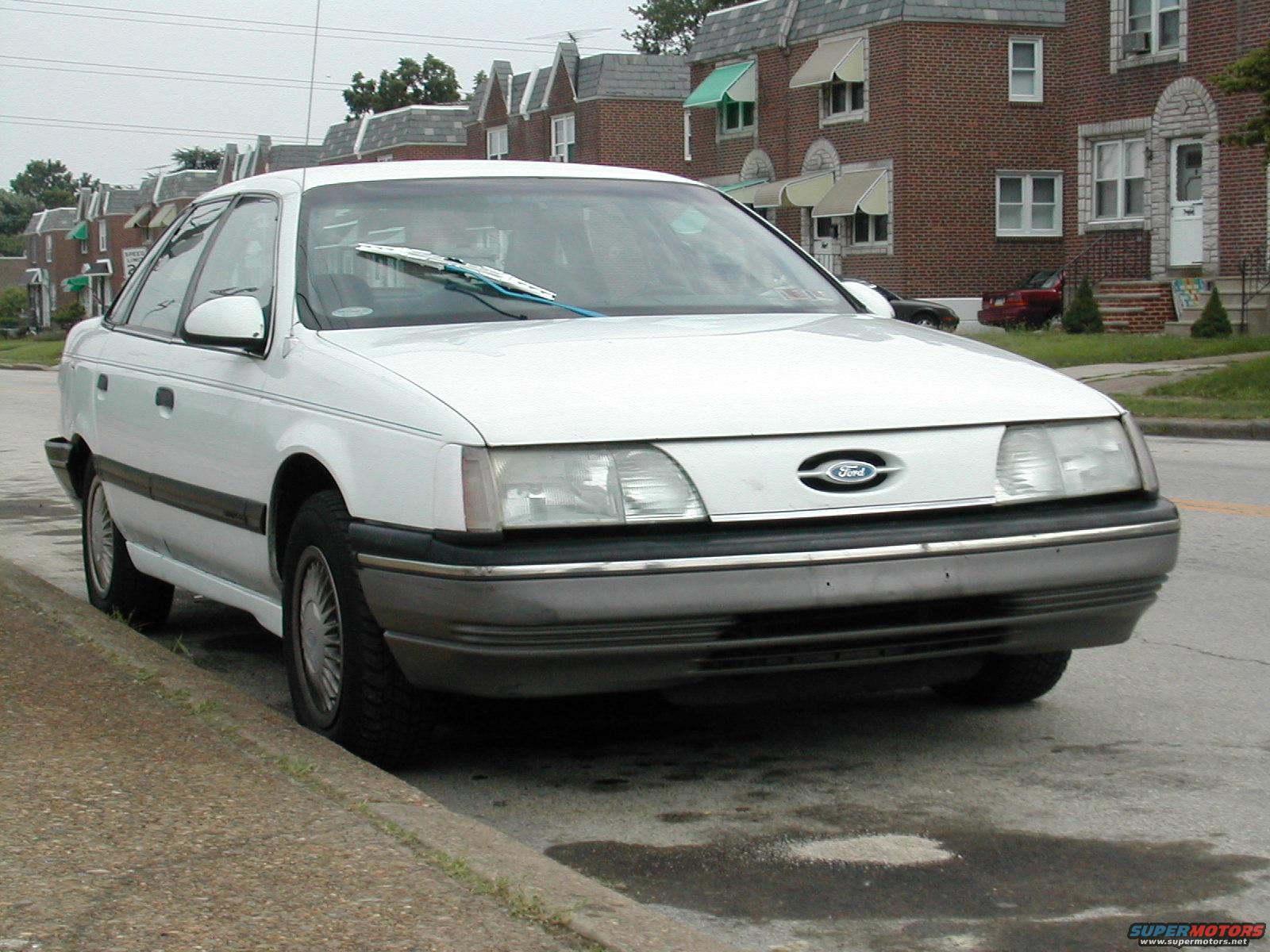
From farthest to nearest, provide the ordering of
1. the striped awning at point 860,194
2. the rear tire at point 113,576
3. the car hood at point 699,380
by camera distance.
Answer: the striped awning at point 860,194, the rear tire at point 113,576, the car hood at point 699,380

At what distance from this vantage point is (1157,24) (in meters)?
32.2

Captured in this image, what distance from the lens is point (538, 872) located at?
3.62m

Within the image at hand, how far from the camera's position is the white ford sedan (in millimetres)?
4172

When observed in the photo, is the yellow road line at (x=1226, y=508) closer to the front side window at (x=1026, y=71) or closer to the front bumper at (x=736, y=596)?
the front bumper at (x=736, y=596)

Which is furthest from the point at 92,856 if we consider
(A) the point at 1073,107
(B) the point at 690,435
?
(A) the point at 1073,107

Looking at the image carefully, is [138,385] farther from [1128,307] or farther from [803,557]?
[1128,307]

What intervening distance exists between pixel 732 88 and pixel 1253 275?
58.8ft

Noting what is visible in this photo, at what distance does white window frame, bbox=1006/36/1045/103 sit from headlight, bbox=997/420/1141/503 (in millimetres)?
37415

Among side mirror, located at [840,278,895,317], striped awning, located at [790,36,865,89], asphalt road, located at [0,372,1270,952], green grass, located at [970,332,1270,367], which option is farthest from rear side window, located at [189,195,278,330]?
A: striped awning, located at [790,36,865,89]

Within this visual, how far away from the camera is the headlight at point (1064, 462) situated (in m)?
4.50

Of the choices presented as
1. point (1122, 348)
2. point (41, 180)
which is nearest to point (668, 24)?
point (1122, 348)

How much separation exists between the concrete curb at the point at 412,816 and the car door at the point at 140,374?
23.1 inches

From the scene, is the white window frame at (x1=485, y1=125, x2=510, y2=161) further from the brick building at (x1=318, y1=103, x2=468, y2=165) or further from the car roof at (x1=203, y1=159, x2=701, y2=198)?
the car roof at (x1=203, y1=159, x2=701, y2=198)

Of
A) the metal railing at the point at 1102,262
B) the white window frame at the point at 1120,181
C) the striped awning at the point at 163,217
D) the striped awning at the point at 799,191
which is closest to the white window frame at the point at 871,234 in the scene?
the striped awning at the point at 799,191
